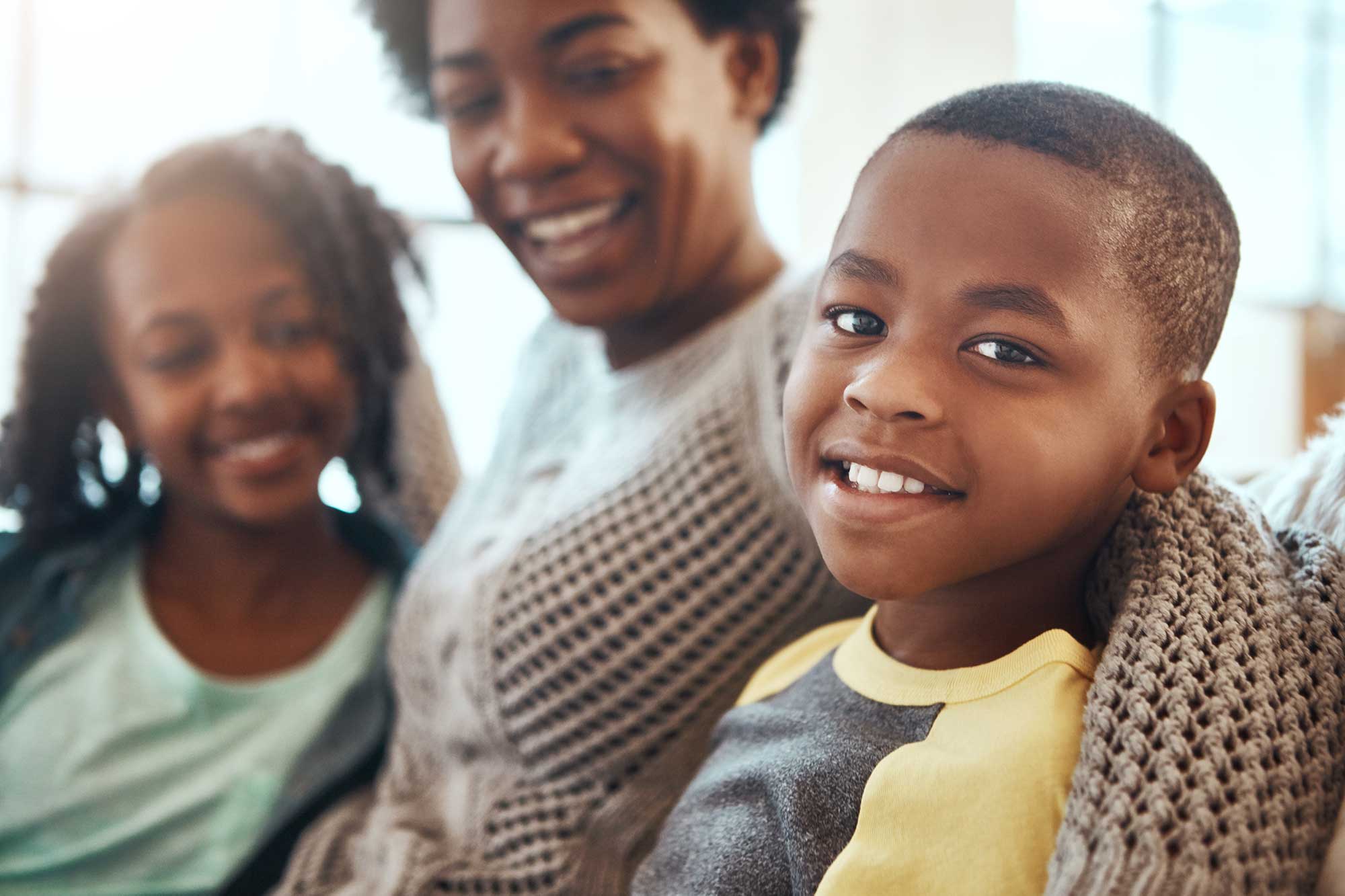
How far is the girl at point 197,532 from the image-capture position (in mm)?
1194

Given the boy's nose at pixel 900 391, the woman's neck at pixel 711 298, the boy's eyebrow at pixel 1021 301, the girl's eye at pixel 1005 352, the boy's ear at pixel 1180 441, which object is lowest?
the woman's neck at pixel 711 298

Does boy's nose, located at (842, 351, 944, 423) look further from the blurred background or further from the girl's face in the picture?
the blurred background

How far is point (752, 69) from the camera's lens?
111cm

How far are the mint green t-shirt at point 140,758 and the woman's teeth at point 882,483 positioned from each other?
0.83 metres

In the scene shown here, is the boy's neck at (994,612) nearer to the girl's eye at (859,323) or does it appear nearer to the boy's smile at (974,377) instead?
the boy's smile at (974,377)

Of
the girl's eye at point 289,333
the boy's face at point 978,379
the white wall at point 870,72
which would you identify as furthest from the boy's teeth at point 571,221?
the white wall at point 870,72

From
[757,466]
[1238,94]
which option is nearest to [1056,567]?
[757,466]

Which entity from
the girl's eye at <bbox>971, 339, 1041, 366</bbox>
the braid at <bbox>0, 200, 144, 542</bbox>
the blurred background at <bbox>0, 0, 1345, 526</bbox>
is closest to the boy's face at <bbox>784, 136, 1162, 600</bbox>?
the girl's eye at <bbox>971, 339, 1041, 366</bbox>

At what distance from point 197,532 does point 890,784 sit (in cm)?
100

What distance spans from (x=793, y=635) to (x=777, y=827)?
275 mm

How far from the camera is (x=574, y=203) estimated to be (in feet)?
3.32

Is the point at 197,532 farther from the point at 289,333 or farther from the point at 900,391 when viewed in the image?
the point at 900,391

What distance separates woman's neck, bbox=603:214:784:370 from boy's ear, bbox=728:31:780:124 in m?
0.10

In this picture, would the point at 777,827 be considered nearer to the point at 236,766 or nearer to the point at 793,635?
the point at 793,635
